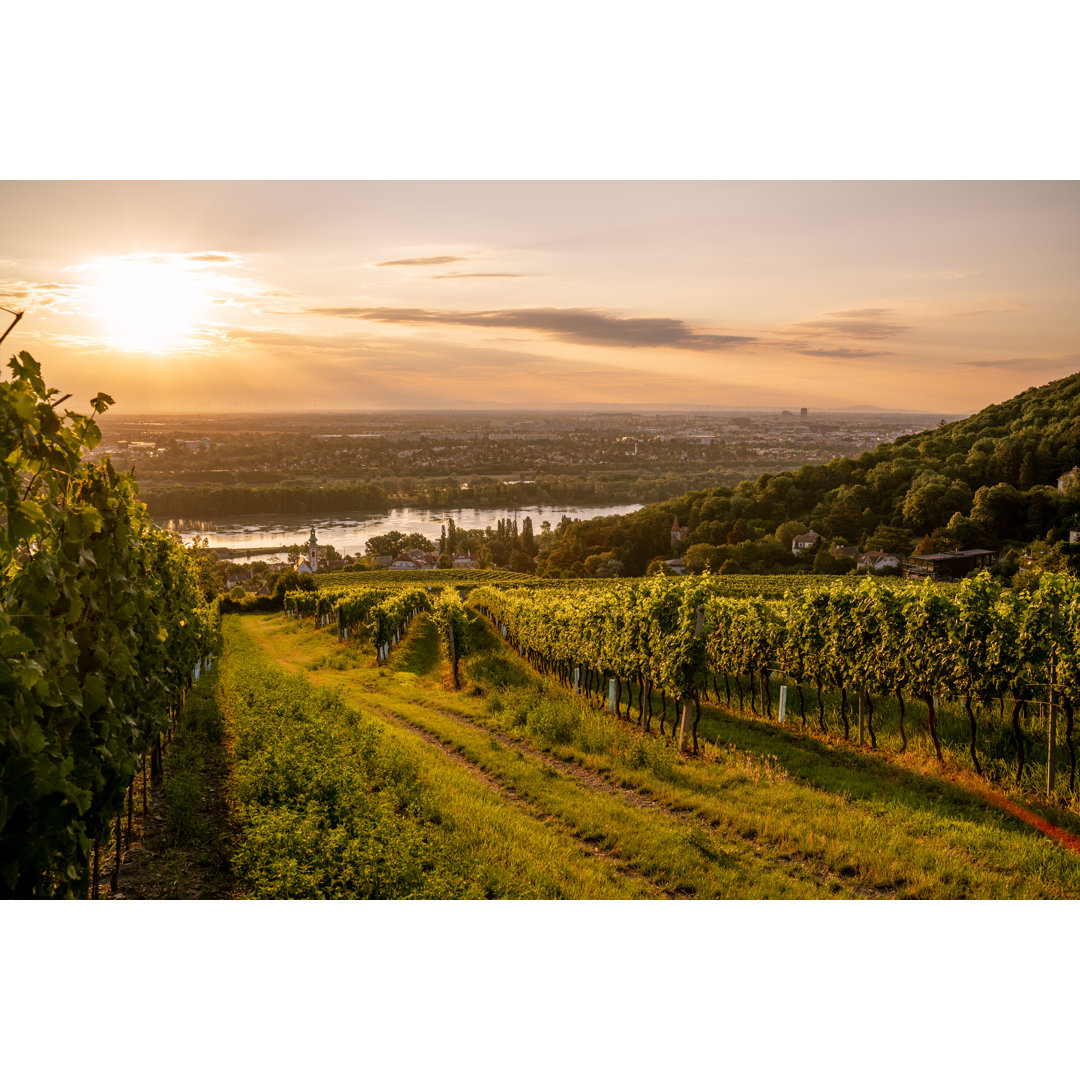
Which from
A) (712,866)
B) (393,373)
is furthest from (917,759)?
(393,373)

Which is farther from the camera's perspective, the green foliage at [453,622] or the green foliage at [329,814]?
the green foliage at [453,622]

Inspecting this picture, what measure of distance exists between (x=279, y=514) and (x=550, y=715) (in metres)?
3.92

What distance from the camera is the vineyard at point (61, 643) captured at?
2225 mm

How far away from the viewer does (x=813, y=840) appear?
14.3ft

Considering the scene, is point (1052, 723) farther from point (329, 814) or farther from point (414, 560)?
point (414, 560)

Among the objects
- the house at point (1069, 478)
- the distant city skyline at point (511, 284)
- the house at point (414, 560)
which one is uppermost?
Answer: the distant city skyline at point (511, 284)

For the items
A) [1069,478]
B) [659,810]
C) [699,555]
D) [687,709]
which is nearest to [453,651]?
[687,709]

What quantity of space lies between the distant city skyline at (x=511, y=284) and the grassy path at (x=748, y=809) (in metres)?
3.66

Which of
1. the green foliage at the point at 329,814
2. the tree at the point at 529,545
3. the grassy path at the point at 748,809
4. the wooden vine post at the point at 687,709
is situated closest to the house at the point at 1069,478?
the grassy path at the point at 748,809

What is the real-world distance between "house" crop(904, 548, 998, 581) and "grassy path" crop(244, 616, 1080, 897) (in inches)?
370

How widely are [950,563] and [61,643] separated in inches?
735

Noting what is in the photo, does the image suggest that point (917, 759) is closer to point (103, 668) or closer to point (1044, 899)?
point (1044, 899)

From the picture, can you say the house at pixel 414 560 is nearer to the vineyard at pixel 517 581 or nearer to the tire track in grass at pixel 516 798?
the vineyard at pixel 517 581

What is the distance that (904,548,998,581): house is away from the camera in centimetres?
1485
